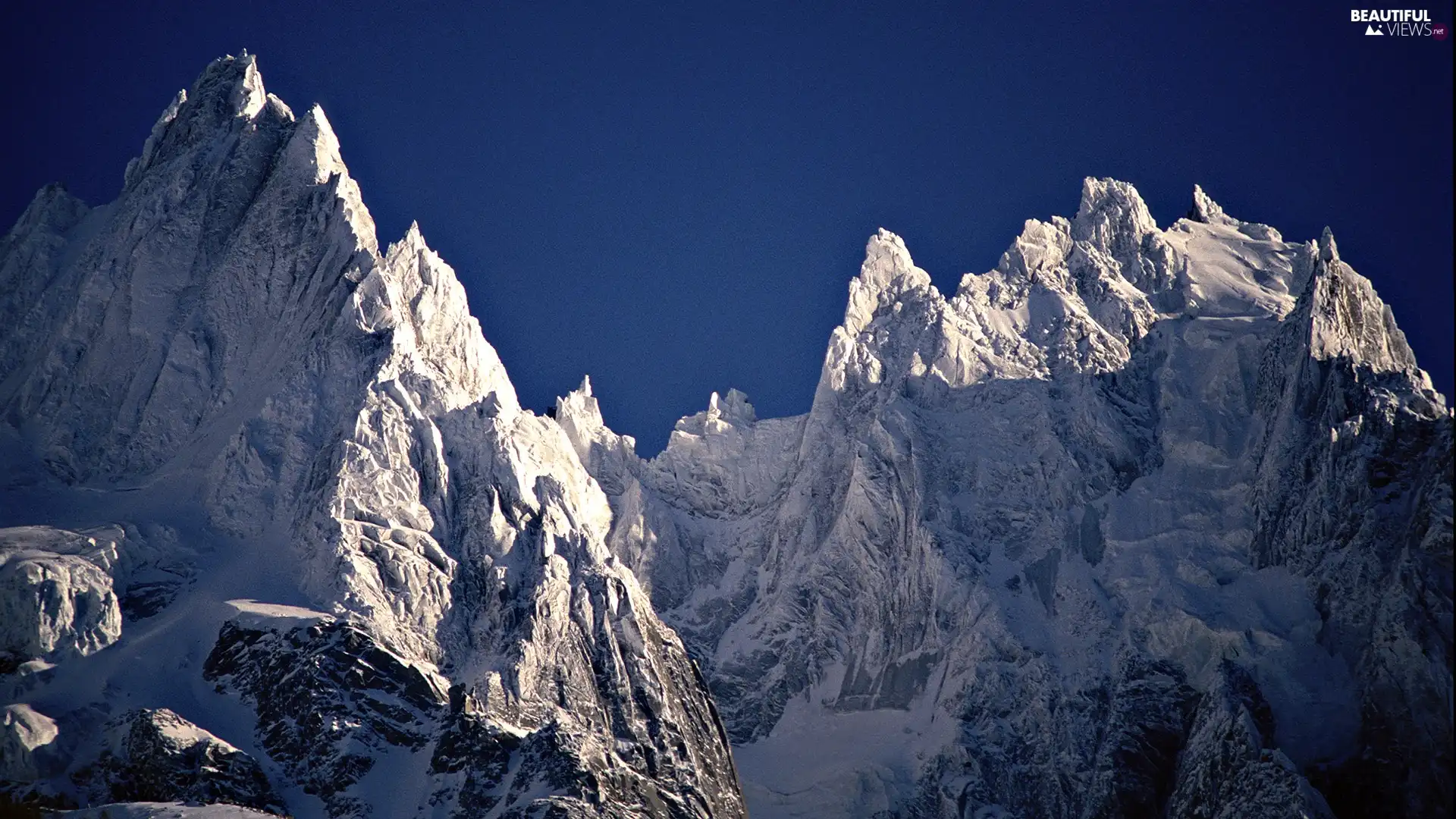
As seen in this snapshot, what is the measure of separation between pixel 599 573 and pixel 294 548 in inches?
Answer: 1023

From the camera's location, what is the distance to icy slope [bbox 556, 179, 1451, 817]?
142 m

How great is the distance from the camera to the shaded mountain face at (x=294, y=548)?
142000 millimetres

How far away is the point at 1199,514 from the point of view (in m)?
173

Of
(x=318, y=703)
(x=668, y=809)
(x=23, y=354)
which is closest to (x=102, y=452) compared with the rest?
(x=23, y=354)

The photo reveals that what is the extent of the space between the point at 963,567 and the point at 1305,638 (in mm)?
38165

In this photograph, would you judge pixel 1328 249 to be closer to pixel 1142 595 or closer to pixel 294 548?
pixel 1142 595

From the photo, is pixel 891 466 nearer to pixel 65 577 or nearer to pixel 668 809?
pixel 668 809

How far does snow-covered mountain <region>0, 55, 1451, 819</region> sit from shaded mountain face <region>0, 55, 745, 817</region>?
A: 357mm

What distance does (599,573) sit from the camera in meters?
164

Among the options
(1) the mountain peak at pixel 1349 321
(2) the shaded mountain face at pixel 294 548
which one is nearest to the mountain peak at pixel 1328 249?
(1) the mountain peak at pixel 1349 321
